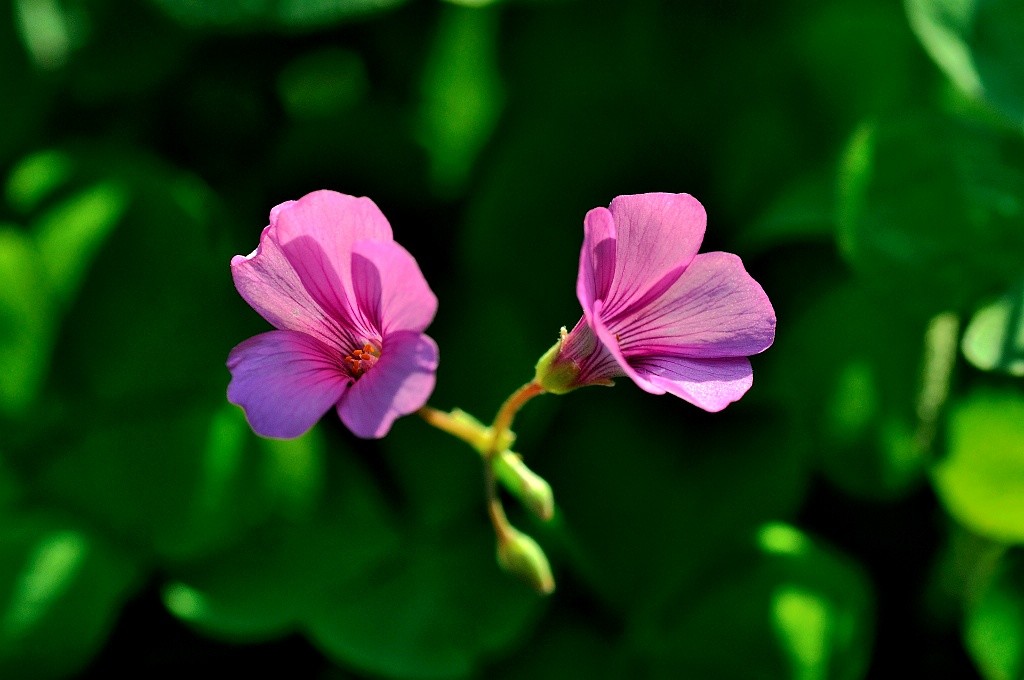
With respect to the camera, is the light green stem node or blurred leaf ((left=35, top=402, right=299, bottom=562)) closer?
the light green stem node

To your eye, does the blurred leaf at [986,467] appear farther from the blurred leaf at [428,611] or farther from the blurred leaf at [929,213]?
the blurred leaf at [428,611]

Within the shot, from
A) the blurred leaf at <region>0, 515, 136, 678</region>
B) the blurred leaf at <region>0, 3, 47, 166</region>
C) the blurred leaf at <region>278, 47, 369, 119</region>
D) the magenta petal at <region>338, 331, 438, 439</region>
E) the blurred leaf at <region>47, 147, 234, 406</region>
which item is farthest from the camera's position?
the blurred leaf at <region>278, 47, 369, 119</region>

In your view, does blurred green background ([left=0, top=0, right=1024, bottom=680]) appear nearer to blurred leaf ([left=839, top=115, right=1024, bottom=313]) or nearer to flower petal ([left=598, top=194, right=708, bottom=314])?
blurred leaf ([left=839, top=115, right=1024, bottom=313])

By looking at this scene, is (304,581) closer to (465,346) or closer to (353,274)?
(465,346)

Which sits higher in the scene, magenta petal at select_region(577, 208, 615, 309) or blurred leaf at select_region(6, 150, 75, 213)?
magenta petal at select_region(577, 208, 615, 309)

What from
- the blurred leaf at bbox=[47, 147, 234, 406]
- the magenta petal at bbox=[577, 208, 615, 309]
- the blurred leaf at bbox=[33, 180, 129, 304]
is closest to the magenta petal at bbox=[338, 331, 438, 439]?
the magenta petal at bbox=[577, 208, 615, 309]

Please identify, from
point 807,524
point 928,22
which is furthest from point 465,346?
point 928,22
